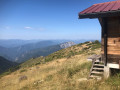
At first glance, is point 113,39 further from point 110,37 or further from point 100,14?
point 100,14

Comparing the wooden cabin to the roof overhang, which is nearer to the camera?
the roof overhang

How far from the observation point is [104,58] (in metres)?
6.14

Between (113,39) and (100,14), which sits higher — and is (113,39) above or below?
below

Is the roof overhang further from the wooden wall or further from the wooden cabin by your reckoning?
the wooden wall

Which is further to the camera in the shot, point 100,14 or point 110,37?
point 110,37

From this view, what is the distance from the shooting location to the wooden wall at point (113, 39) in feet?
18.7

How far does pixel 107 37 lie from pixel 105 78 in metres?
2.24

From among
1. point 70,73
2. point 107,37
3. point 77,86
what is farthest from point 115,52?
point 70,73

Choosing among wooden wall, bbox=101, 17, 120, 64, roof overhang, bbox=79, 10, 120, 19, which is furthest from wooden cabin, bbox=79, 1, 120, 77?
roof overhang, bbox=79, 10, 120, 19

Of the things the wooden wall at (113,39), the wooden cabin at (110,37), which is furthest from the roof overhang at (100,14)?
the wooden wall at (113,39)

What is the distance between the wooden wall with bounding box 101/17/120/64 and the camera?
18.7ft

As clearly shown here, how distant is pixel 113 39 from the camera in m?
5.81

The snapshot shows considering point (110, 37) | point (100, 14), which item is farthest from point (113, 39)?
point (100, 14)

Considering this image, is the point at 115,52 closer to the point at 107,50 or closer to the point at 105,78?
the point at 107,50
